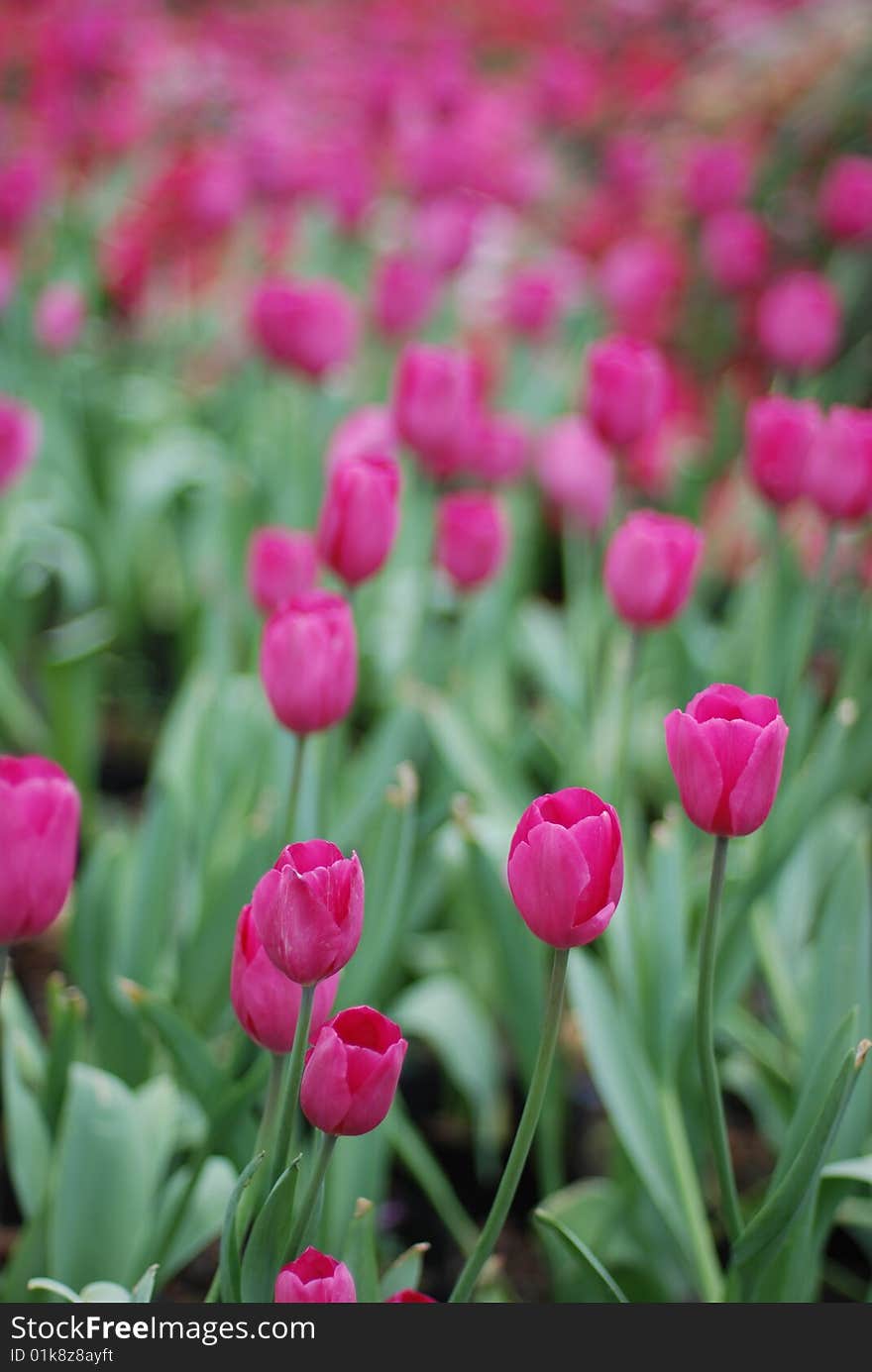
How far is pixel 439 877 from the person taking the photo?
1.17 meters

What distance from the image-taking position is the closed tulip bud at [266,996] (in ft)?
1.92

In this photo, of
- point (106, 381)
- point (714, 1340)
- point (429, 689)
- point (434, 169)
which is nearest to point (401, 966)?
point (429, 689)

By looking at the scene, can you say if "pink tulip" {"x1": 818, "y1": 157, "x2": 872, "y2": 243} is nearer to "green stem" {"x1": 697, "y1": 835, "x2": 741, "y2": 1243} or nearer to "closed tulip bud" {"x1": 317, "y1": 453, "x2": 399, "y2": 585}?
"closed tulip bud" {"x1": 317, "y1": 453, "x2": 399, "y2": 585}

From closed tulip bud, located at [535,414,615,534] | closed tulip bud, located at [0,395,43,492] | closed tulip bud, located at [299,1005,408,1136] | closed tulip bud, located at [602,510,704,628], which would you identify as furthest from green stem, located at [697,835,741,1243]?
closed tulip bud, located at [0,395,43,492]

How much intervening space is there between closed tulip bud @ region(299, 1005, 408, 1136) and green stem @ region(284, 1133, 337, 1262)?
1 centimetres

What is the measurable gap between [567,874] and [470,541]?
24.5 inches

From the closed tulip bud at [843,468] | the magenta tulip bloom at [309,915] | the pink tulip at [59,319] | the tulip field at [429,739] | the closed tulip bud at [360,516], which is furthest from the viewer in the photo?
the pink tulip at [59,319]

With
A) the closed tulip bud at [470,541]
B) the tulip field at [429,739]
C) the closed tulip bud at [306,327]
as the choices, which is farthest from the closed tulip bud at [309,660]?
the closed tulip bud at [306,327]

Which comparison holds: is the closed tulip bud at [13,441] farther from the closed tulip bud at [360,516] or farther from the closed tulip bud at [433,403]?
the closed tulip bud at [360,516]

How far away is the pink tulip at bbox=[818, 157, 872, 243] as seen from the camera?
164cm

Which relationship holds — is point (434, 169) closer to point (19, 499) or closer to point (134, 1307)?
point (19, 499)

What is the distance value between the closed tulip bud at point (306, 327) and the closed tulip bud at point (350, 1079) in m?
0.99

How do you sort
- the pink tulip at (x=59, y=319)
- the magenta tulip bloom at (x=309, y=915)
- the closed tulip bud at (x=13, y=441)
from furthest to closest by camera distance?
the pink tulip at (x=59, y=319)
the closed tulip bud at (x=13, y=441)
the magenta tulip bloom at (x=309, y=915)

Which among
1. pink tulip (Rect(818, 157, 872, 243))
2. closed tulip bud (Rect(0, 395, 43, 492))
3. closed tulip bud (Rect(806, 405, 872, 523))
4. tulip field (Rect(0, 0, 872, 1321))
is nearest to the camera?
tulip field (Rect(0, 0, 872, 1321))
